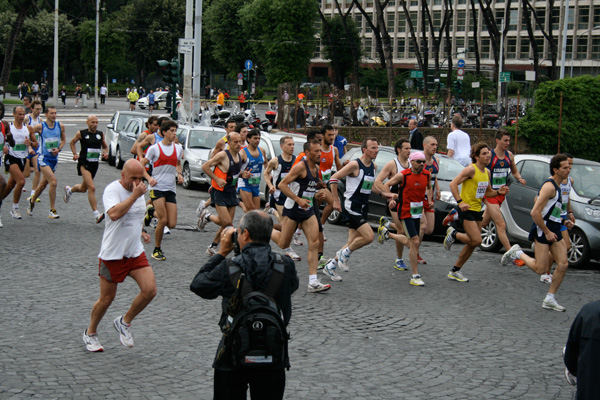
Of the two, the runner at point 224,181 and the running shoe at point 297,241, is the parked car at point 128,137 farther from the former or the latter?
the runner at point 224,181

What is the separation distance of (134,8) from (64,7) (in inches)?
461

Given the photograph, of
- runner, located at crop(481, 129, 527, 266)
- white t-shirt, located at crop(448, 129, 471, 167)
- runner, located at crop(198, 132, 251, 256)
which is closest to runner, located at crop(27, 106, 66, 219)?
runner, located at crop(198, 132, 251, 256)

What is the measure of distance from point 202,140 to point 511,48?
81.9 meters

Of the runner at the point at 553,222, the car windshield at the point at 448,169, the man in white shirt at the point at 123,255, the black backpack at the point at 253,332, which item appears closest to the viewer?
the black backpack at the point at 253,332

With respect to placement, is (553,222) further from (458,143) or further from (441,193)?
(458,143)

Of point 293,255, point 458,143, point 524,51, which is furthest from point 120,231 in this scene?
point 524,51

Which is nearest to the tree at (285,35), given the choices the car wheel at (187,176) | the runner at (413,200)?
the car wheel at (187,176)

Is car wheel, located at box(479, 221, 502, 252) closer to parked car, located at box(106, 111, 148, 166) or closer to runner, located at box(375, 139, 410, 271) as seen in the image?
runner, located at box(375, 139, 410, 271)

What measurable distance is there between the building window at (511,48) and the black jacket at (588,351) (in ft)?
316

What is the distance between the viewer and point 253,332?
4.26 m

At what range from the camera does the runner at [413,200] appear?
10.3m

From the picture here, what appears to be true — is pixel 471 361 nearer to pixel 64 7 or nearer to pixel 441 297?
pixel 441 297

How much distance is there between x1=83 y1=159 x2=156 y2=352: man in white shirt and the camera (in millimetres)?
6816

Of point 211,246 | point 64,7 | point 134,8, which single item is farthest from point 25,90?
point 211,246
